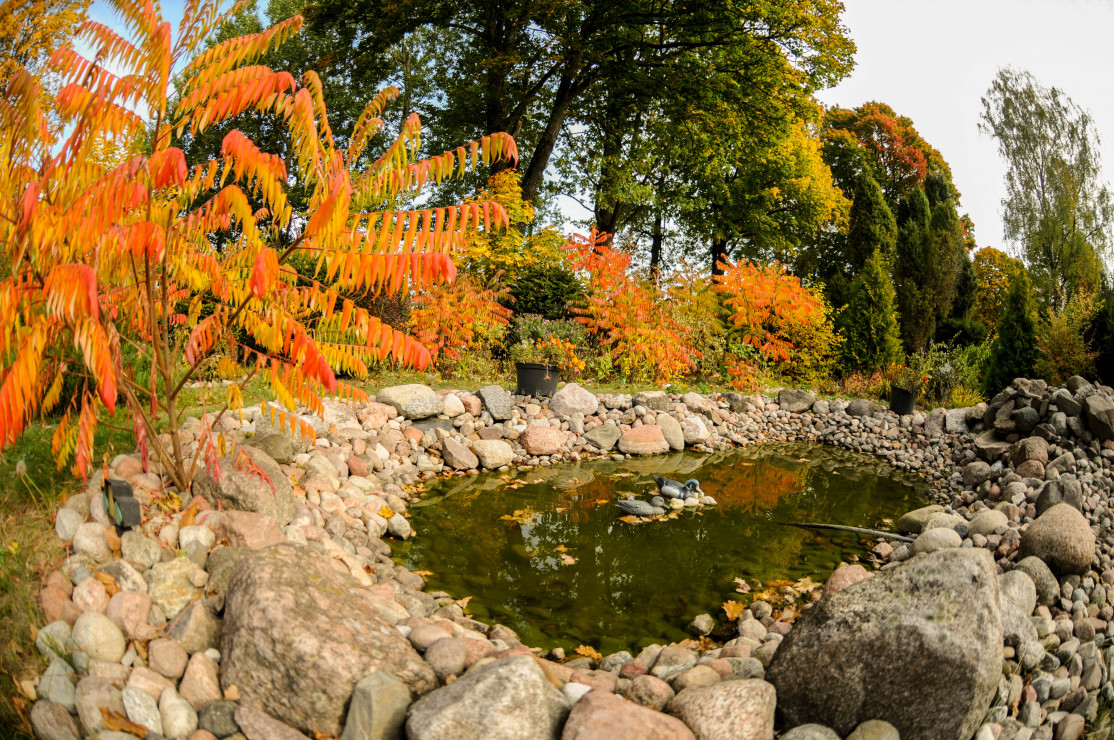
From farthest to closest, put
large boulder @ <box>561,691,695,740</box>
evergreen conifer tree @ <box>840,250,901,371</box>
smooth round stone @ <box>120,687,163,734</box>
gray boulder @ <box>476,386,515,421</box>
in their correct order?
evergreen conifer tree @ <box>840,250,901,371</box>, gray boulder @ <box>476,386,515,421</box>, smooth round stone @ <box>120,687,163,734</box>, large boulder @ <box>561,691,695,740</box>

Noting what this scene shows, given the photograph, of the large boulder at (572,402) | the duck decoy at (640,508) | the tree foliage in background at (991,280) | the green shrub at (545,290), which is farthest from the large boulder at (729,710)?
the tree foliage in background at (991,280)

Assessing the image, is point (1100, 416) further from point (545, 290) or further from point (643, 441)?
point (545, 290)

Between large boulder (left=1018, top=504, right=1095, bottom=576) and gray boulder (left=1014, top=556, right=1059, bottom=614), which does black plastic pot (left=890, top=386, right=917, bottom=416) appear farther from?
gray boulder (left=1014, top=556, right=1059, bottom=614)

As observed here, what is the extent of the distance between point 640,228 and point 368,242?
22173 millimetres

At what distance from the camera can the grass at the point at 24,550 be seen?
265 cm

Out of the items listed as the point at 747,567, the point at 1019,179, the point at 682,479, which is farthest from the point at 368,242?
the point at 1019,179

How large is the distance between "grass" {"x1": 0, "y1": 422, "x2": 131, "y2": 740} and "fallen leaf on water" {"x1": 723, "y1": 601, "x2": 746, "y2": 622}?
331cm

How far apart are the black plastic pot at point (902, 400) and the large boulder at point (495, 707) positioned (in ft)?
30.6

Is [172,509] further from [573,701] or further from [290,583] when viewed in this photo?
[573,701]

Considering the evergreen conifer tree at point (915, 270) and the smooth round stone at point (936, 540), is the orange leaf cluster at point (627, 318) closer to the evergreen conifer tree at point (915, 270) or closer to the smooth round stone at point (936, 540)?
the smooth round stone at point (936, 540)

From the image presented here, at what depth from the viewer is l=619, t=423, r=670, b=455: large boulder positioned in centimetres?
816

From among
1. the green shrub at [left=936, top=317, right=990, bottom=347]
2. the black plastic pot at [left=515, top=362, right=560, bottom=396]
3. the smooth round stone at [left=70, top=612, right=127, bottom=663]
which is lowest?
the smooth round stone at [left=70, top=612, right=127, bottom=663]

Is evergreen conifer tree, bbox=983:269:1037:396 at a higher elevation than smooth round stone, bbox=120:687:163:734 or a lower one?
higher

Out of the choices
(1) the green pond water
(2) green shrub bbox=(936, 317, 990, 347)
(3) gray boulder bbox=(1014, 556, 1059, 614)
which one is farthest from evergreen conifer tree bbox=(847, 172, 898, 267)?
(3) gray boulder bbox=(1014, 556, 1059, 614)
